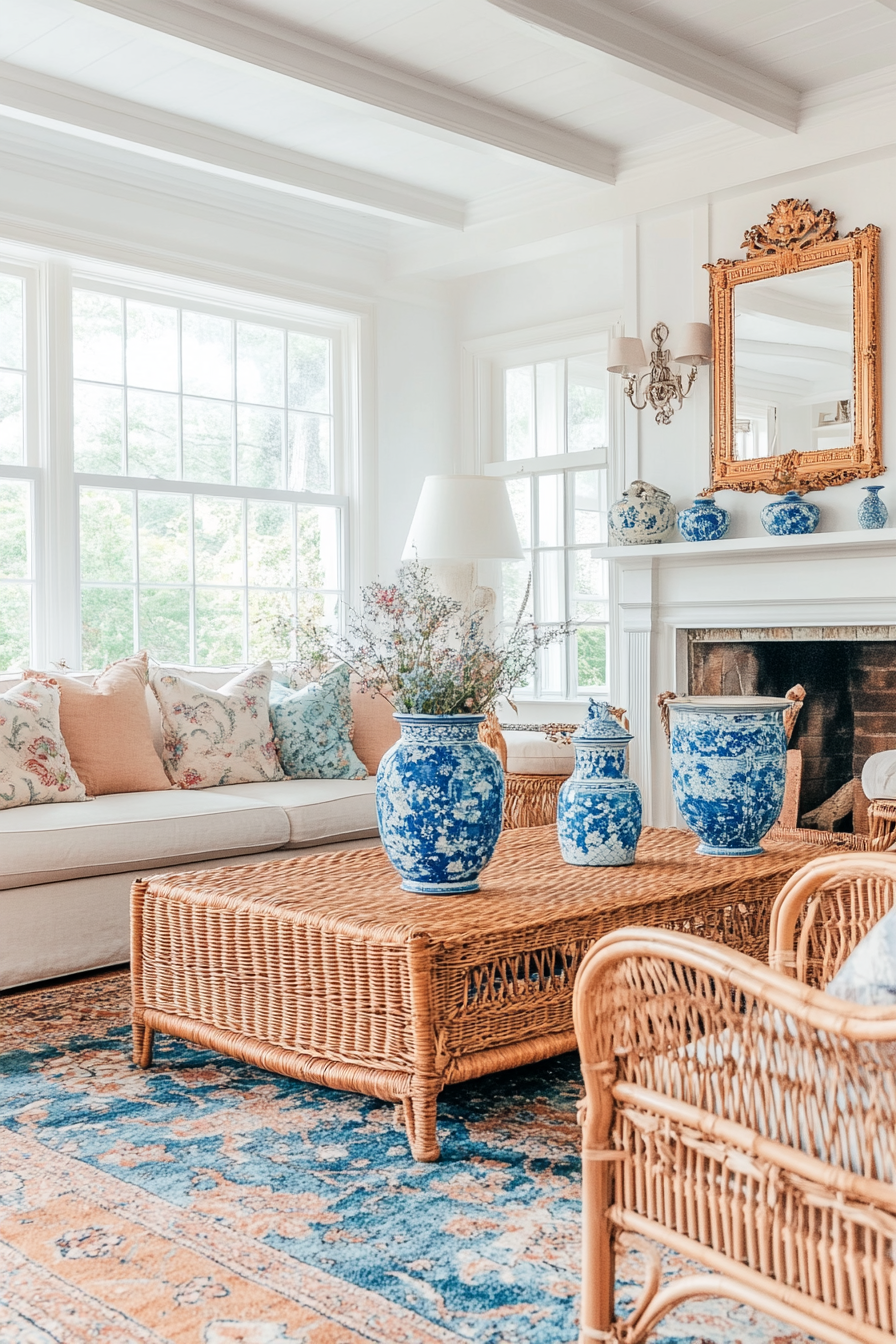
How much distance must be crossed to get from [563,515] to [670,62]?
2340 millimetres

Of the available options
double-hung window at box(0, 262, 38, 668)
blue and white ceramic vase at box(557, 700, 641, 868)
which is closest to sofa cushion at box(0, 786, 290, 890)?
double-hung window at box(0, 262, 38, 668)

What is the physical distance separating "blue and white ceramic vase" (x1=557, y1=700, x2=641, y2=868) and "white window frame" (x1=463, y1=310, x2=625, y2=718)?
3021mm

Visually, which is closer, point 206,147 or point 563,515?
point 206,147

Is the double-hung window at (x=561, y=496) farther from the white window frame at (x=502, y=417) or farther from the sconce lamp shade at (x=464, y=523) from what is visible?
the sconce lamp shade at (x=464, y=523)

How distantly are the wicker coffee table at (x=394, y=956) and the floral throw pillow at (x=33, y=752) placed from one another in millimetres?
1133

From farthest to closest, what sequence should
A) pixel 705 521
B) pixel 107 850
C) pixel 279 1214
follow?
pixel 705 521 < pixel 107 850 < pixel 279 1214

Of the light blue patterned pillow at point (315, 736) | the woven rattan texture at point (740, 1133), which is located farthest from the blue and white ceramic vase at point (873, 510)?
the woven rattan texture at point (740, 1133)

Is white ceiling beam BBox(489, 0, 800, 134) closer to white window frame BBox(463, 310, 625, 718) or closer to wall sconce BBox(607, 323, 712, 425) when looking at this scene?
wall sconce BBox(607, 323, 712, 425)

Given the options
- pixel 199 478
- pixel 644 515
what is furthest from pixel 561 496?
pixel 199 478

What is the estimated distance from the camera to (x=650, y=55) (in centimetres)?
414

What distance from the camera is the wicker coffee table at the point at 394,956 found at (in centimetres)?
233

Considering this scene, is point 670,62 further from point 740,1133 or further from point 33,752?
point 740,1133

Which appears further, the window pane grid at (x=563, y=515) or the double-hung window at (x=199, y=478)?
the window pane grid at (x=563, y=515)

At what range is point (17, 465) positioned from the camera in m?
4.96
